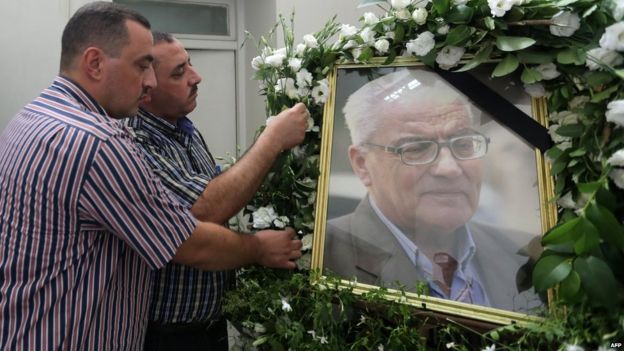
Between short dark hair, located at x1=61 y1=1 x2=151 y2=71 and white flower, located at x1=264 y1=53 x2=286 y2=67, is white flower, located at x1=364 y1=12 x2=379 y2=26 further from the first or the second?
short dark hair, located at x1=61 y1=1 x2=151 y2=71

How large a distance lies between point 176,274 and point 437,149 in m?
0.69

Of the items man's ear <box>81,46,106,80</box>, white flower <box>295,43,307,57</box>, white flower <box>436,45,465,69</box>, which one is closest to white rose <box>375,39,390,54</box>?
white flower <box>436,45,465,69</box>

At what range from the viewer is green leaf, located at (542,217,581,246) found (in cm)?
81

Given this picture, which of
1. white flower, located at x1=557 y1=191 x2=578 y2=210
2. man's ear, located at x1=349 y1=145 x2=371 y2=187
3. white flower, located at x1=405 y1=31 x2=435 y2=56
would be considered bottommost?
white flower, located at x1=557 y1=191 x2=578 y2=210

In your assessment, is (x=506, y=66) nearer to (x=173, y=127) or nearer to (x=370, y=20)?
(x=370, y=20)

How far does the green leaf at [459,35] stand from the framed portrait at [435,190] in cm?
6

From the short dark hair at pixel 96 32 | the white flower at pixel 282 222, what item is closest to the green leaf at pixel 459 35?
the white flower at pixel 282 222

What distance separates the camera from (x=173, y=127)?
55.5 inches

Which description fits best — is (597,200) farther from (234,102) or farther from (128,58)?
(234,102)

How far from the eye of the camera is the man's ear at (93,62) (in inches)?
45.4

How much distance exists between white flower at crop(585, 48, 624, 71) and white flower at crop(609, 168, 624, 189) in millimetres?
155

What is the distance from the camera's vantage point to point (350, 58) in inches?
46.5

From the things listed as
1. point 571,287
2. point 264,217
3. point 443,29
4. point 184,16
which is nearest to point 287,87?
point 264,217

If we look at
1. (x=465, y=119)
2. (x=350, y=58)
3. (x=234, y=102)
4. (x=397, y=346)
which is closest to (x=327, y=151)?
(x=350, y=58)
